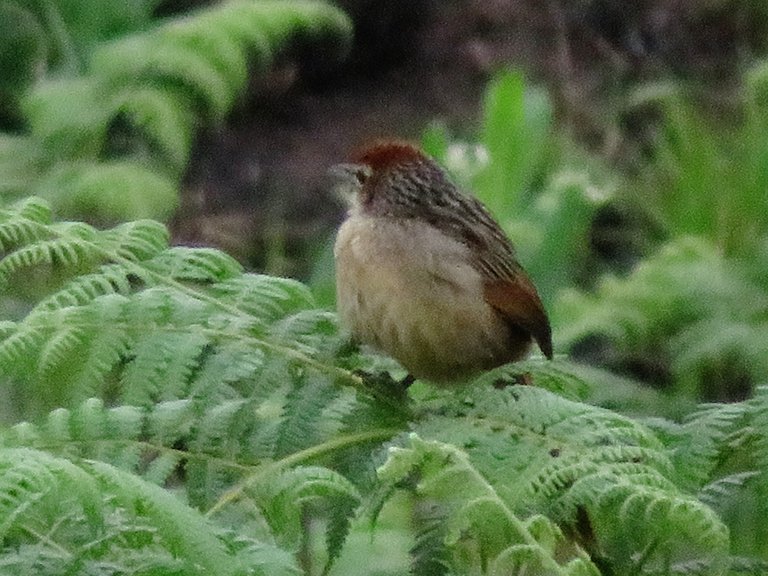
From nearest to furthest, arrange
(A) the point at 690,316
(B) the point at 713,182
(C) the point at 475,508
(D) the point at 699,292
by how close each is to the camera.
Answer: (C) the point at 475,508, (D) the point at 699,292, (A) the point at 690,316, (B) the point at 713,182

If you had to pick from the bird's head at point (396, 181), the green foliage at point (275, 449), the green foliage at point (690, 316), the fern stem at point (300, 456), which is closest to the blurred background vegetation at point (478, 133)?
the green foliage at point (690, 316)

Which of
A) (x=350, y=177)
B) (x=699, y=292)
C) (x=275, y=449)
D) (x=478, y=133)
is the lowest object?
(x=699, y=292)

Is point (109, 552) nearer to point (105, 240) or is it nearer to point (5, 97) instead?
point (105, 240)

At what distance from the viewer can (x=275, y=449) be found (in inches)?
75.3

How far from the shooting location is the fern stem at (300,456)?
179 cm

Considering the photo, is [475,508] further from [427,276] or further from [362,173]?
[362,173]

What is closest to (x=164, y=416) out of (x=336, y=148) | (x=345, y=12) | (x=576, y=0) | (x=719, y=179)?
(x=719, y=179)

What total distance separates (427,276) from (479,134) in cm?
404

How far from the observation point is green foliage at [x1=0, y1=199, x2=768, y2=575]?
155 centimetres

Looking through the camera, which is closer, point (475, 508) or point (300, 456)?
point (475, 508)

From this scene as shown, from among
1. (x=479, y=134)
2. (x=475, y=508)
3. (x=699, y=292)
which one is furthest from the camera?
(x=479, y=134)

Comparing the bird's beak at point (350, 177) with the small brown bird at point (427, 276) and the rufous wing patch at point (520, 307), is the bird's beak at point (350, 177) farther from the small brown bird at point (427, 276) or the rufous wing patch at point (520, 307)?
the rufous wing patch at point (520, 307)

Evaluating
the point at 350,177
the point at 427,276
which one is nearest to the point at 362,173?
the point at 350,177

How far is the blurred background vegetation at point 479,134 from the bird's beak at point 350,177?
1.40 meters
